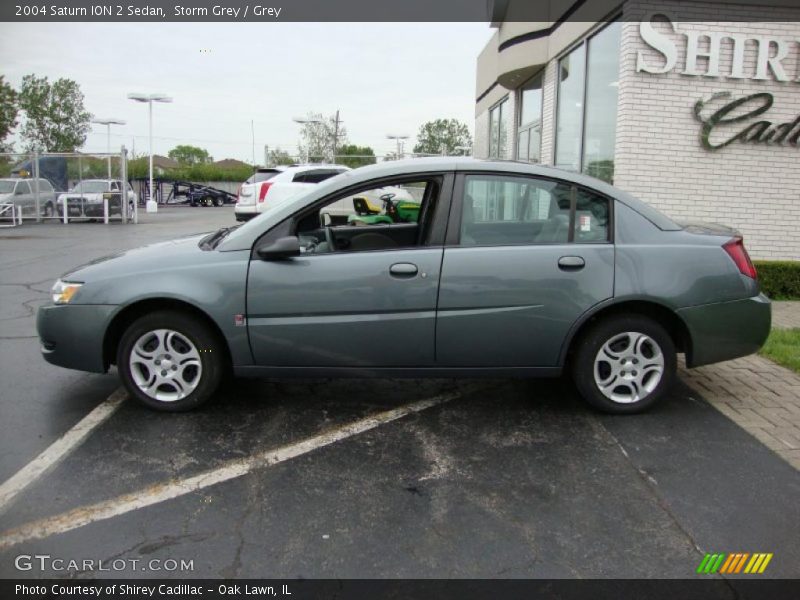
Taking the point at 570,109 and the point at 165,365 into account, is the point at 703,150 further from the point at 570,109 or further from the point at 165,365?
the point at 165,365

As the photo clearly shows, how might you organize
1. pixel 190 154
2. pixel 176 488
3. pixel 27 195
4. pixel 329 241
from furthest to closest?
pixel 190 154 → pixel 27 195 → pixel 329 241 → pixel 176 488

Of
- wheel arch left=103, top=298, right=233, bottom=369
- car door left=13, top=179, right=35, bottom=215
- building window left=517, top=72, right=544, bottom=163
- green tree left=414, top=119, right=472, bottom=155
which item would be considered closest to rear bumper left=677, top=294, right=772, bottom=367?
wheel arch left=103, top=298, right=233, bottom=369

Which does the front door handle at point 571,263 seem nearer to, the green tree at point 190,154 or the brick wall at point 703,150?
the brick wall at point 703,150

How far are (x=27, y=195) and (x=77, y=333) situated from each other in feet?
68.3

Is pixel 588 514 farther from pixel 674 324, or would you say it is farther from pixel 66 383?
pixel 66 383

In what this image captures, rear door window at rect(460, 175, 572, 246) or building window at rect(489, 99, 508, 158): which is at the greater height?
building window at rect(489, 99, 508, 158)

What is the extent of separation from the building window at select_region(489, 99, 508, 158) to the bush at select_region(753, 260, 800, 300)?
8.79 meters

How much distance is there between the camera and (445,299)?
4.05 metres

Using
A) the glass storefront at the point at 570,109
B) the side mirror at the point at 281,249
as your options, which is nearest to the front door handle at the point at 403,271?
the side mirror at the point at 281,249

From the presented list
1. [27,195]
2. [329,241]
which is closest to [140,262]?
[329,241]

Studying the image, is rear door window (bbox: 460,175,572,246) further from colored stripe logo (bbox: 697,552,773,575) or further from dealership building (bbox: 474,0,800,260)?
dealership building (bbox: 474,0,800,260)

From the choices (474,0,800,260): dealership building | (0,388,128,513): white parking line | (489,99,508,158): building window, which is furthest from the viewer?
(489,99,508,158): building window

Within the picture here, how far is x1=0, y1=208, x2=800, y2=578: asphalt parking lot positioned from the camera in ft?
8.96
